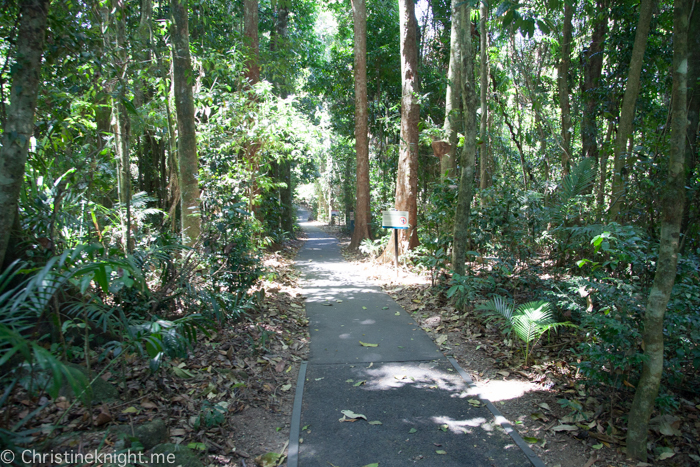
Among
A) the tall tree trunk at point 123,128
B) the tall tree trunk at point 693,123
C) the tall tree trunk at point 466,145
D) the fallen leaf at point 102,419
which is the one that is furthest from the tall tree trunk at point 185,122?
the tall tree trunk at point 693,123

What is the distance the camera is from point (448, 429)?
144 inches

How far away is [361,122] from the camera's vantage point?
13.8m

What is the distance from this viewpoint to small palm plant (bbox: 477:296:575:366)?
4.75m

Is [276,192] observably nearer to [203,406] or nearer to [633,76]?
[633,76]

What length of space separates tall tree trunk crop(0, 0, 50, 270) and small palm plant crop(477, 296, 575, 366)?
504 cm

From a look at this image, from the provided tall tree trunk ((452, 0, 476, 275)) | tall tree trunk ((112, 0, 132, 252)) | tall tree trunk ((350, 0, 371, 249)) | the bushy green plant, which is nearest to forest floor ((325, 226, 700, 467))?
tall tree trunk ((452, 0, 476, 275))

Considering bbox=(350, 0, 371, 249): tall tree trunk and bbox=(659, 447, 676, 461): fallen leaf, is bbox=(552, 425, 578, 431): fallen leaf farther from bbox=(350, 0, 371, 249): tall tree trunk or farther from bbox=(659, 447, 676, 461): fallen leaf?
bbox=(350, 0, 371, 249): tall tree trunk

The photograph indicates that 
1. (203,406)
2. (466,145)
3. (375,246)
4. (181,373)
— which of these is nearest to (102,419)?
(203,406)

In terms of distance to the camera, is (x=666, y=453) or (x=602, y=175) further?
(x=602, y=175)

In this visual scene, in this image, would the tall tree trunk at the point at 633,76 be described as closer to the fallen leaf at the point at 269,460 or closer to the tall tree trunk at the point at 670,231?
the tall tree trunk at the point at 670,231

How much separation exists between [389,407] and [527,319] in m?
2.02

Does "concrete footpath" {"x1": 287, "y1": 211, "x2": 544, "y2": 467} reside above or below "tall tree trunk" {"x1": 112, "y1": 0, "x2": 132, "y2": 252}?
below

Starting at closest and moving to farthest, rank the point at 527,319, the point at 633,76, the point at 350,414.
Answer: the point at 350,414
the point at 527,319
the point at 633,76

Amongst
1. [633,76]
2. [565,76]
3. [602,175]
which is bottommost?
[602,175]
